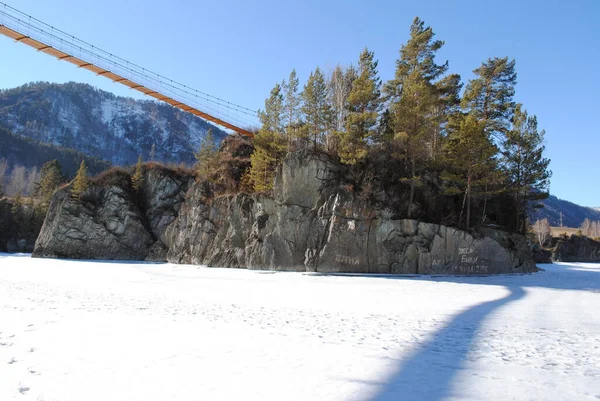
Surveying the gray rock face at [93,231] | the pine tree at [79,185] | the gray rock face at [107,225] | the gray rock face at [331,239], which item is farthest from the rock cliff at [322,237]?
the pine tree at [79,185]

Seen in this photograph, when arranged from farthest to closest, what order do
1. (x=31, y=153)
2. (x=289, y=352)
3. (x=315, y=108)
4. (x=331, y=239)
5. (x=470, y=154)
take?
(x=31, y=153), (x=315, y=108), (x=470, y=154), (x=331, y=239), (x=289, y=352)

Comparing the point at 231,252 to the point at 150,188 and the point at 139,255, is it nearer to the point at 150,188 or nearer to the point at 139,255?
the point at 139,255

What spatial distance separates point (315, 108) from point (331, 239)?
12.8m

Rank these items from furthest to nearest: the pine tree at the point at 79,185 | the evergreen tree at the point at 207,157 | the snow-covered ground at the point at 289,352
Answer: the pine tree at the point at 79,185, the evergreen tree at the point at 207,157, the snow-covered ground at the point at 289,352

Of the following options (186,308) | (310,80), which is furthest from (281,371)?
(310,80)

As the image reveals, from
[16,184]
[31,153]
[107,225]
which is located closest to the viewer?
[107,225]

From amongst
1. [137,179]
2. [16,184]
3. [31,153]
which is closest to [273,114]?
[137,179]

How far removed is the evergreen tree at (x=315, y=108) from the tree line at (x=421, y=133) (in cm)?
9

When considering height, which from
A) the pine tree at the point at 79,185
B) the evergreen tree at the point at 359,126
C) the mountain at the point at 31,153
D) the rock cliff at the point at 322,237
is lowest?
the rock cliff at the point at 322,237

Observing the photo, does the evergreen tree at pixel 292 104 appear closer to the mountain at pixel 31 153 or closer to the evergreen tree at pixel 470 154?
the evergreen tree at pixel 470 154

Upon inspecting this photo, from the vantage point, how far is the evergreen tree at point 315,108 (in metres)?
30.9

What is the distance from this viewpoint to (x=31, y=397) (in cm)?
384

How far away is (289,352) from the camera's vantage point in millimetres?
5613

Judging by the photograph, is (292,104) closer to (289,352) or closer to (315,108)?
(315,108)
